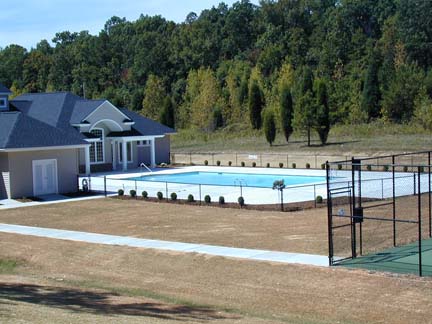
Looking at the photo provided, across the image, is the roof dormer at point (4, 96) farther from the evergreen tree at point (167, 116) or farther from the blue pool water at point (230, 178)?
the evergreen tree at point (167, 116)

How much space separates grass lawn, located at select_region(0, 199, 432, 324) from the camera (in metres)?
15.7

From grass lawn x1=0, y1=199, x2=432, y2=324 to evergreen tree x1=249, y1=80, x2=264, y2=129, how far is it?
50.8 meters

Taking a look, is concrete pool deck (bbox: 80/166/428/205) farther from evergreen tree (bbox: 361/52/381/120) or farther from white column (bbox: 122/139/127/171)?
evergreen tree (bbox: 361/52/381/120)

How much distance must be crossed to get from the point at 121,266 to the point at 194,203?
15366 mm

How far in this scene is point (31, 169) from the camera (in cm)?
4306

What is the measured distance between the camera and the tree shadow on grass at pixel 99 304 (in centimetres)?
1543

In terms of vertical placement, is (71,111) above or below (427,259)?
above

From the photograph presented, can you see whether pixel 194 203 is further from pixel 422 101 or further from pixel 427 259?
pixel 422 101

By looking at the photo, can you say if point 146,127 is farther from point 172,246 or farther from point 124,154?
point 172,246

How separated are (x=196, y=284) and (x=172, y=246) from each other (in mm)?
5707

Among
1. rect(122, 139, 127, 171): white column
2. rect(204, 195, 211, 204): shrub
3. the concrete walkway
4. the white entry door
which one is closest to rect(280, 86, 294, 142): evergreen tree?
rect(122, 139, 127, 171): white column

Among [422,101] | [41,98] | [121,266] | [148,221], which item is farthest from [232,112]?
[121,266]

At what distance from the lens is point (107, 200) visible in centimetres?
4053

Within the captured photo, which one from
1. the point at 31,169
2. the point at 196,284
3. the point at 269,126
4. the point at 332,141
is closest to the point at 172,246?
the point at 196,284
